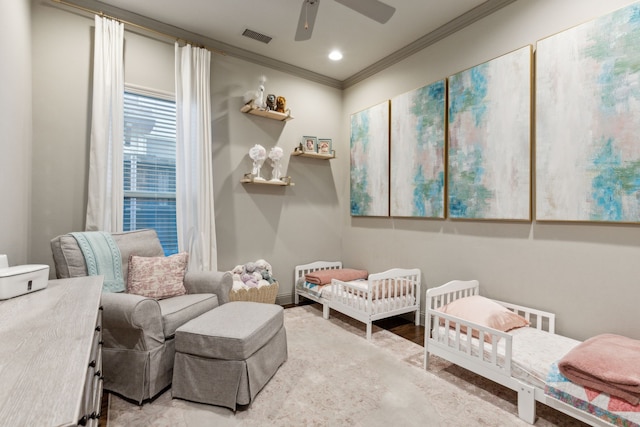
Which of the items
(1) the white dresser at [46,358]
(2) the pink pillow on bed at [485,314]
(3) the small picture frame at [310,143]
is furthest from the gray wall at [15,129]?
(2) the pink pillow on bed at [485,314]

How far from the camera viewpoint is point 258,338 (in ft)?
6.51

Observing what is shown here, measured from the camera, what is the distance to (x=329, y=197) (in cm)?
430

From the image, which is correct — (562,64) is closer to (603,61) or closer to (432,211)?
(603,61)

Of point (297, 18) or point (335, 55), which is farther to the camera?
point (335, 55)

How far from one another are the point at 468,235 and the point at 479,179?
20.0 inches

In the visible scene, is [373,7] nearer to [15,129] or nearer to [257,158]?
[257,158]

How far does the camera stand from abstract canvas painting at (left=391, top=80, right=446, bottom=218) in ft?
10.1

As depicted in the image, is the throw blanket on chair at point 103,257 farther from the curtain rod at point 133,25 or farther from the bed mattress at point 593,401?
the bed mattress at point 593,401

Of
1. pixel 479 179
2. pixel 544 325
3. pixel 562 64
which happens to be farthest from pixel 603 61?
pixel 544 325

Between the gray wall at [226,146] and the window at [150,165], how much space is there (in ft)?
0.72

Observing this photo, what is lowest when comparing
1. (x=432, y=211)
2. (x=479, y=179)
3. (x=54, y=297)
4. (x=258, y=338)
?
(x=258, y=338)

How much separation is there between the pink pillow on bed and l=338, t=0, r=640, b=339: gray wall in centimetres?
32

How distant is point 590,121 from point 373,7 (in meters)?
1.61

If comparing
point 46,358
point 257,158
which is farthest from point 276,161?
point 46,358
